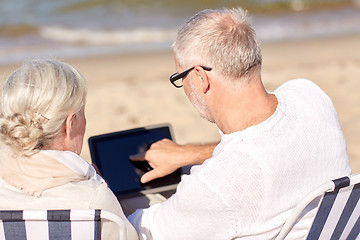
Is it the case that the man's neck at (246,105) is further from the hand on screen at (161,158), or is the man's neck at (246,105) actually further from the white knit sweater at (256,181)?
the hand on screen at (161,158)

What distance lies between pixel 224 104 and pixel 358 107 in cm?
411

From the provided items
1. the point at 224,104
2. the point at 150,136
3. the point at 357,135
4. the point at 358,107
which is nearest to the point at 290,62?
the point at 358,107

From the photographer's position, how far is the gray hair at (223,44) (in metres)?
2.09

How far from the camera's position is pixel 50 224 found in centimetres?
194

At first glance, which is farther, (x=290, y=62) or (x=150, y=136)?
(x=290, y=62)

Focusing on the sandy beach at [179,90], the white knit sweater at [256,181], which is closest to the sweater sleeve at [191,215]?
the white knit sweater at [256,181]

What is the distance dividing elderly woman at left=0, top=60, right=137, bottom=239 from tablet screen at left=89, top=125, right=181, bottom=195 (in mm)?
687

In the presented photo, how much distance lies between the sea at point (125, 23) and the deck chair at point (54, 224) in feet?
24.2

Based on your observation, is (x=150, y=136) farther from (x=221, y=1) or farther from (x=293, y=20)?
(x=221, y=1)

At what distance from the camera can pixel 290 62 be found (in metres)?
7.82

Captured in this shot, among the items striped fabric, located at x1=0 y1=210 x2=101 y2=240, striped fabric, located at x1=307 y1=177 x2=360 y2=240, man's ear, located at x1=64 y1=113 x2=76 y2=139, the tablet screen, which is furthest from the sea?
striped fabric, located at x1=0 y1=210 x2=101 y2=240

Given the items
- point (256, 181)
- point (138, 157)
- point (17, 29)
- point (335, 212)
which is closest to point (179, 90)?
point (138, 157)

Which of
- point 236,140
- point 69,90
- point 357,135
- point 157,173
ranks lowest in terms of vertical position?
point 357,135

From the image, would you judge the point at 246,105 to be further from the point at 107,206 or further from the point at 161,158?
the point at 161,158
